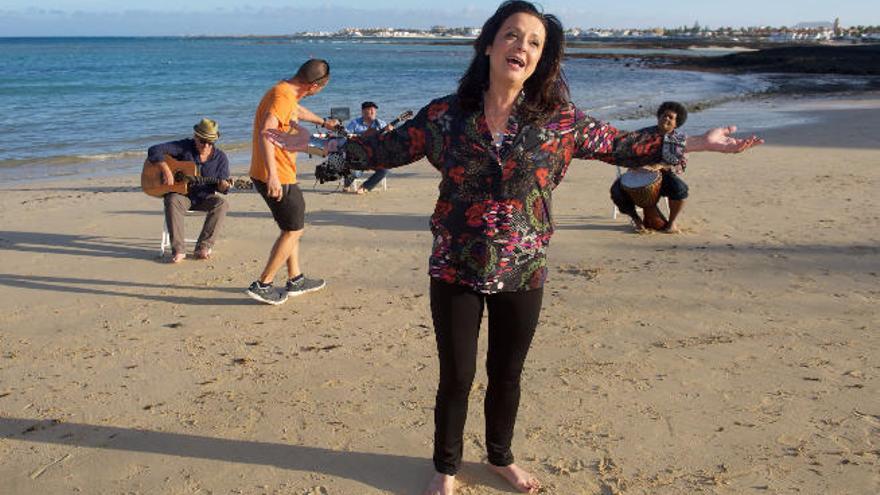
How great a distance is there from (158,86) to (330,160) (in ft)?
119

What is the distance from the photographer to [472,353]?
301 centimetres

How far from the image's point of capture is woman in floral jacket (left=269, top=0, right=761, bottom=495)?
2.77 m

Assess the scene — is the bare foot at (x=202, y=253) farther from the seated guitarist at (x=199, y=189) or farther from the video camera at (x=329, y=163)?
the video camera at (x=329, y=163)

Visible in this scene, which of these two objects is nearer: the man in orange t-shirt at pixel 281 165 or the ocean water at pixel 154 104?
the man in orange t-shirt at pixel 281 165

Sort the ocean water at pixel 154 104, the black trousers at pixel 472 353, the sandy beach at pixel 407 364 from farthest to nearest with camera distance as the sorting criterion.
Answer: the ocean water at pixel 154 104, the sandy beach at pixel 407 364, the black trousers at pixel 472 353

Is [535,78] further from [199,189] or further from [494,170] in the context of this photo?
[199,189]

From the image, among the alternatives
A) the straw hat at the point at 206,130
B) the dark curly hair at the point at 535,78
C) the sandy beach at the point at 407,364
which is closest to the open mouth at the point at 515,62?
the dark curly hair at the point at 535,78

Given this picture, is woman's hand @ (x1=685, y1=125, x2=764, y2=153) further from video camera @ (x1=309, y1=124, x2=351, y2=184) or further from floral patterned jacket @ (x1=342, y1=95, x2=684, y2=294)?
video camera @ (x1=309, y1=124, x2=351, y2=184)

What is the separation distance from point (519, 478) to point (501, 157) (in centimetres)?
147

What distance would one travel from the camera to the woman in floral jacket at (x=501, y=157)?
2.77 metres

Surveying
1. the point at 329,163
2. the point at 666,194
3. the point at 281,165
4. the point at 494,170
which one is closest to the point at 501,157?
the point at 494,170

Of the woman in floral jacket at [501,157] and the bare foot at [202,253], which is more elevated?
the woman in floral jacket at [501,157]

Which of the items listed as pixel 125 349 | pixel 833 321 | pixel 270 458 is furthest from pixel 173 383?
pixel 833 321

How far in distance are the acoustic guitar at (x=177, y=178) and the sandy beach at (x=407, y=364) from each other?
0.63 metres
